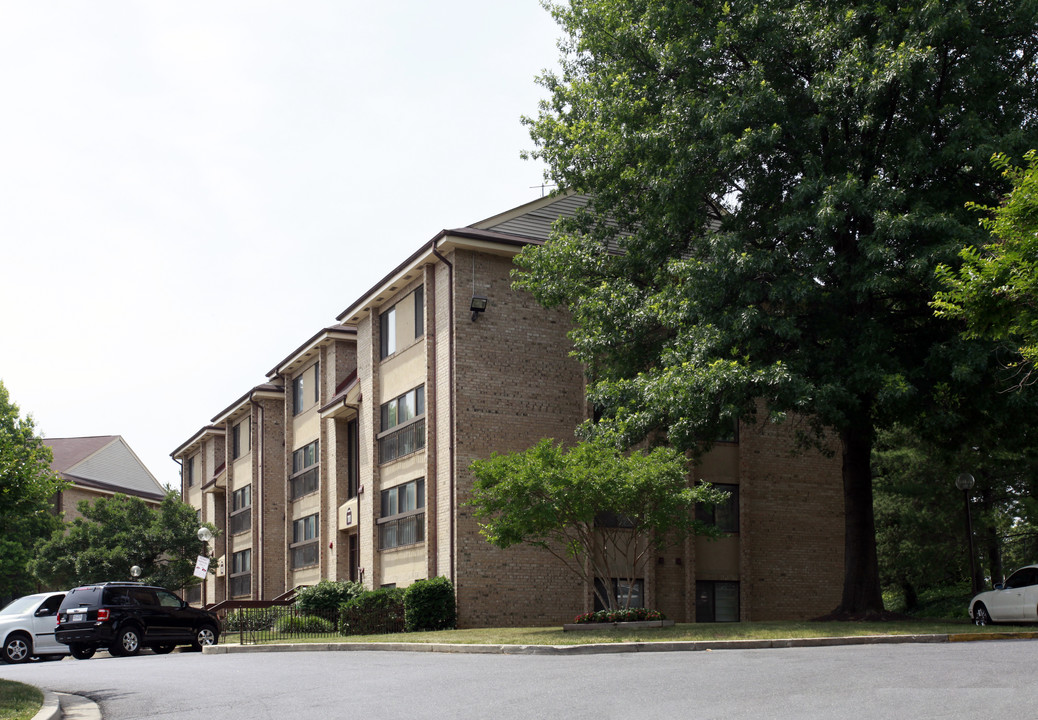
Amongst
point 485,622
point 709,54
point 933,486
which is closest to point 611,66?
point 709,54

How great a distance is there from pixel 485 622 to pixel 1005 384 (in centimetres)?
1379

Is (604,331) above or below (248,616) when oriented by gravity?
above

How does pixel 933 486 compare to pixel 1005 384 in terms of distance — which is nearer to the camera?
pixel 1005 384

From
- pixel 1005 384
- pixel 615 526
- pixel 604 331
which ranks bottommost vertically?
pixel 615 526

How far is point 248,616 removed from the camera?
32.8 meters

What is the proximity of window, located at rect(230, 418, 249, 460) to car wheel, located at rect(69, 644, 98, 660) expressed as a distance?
2365cm

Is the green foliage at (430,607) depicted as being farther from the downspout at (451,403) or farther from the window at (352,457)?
the window at (352,457)

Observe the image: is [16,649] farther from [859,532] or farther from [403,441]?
[859,532]

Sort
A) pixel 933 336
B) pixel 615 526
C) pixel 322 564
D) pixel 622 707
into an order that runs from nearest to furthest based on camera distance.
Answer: pixel 622 707 → pixel 933 336 → pixel 615 526 → pixel 322 564

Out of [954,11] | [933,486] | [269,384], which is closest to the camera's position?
[954,11]

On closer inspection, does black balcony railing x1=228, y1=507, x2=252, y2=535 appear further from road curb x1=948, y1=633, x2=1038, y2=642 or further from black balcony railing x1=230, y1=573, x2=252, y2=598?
road curb x1=948, y1=633, x2=1038, y2=642

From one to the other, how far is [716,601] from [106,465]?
170ft

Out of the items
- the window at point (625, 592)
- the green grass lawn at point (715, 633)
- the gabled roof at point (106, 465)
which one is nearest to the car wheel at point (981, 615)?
the green grass lawn at point (715, 633)

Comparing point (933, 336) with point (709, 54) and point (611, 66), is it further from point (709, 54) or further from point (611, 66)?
point (611, 66)
